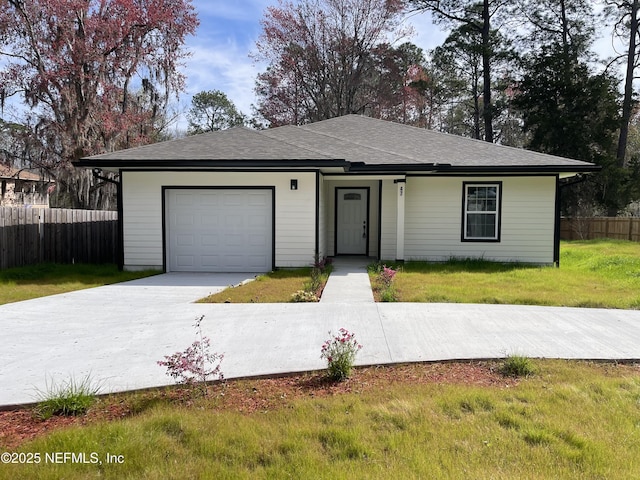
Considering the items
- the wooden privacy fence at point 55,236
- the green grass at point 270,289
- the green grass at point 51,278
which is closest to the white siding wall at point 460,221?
the green grass at point 270,289

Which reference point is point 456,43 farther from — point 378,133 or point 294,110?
point 378,133

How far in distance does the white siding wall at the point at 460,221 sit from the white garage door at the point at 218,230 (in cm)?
417

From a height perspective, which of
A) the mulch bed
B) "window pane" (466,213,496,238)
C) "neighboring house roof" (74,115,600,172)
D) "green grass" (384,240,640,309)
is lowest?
the mulch bed

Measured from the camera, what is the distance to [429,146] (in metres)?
13.7

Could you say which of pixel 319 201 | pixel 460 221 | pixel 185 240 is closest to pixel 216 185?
pixel 185 240

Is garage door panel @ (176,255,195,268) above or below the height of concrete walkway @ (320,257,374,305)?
above

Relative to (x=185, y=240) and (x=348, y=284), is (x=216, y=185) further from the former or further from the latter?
(x=348, y=284)

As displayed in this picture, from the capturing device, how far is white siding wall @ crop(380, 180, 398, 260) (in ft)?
41.0

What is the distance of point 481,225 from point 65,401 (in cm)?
1117

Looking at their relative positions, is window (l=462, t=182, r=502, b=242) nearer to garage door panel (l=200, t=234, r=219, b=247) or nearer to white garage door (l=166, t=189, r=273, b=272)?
white garage door (l=166, t=189, r=273, b=272)

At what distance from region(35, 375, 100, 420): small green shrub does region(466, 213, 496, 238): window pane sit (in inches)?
422

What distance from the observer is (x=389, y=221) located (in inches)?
492

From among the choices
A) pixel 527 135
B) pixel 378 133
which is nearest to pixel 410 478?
pixel 378 133

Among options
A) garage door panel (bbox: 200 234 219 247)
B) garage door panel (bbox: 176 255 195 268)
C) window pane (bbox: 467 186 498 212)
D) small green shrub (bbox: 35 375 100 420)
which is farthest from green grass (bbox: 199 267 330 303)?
window pane (bbox: 467 186 498 212)
